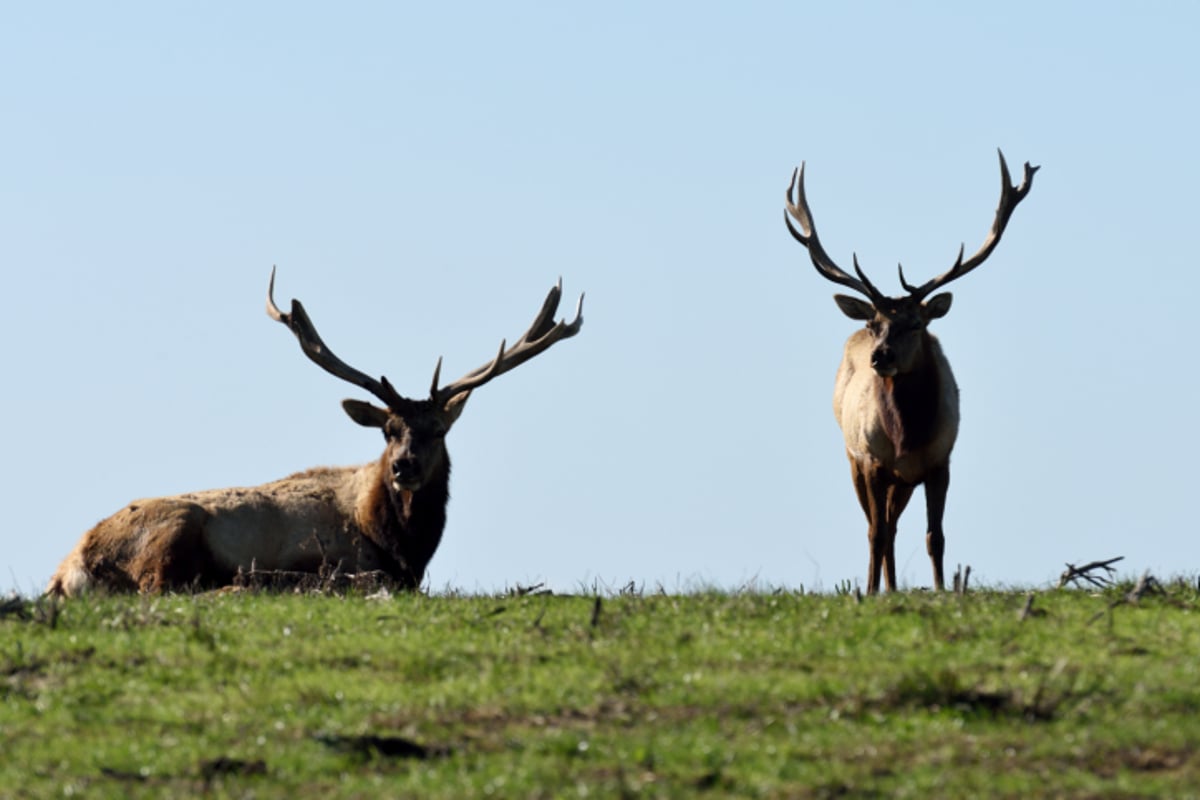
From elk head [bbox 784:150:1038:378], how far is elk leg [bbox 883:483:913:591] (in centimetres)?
104

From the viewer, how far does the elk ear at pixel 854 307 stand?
1709 cm

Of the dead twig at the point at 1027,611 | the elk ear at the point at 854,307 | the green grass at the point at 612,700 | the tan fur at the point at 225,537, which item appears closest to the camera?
the green grass at the point at 612,700

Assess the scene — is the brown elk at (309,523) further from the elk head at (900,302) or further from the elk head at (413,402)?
the elk head at (900,302)

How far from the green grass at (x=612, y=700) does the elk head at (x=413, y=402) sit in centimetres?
424

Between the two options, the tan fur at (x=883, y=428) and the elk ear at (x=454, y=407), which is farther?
the tan fur at (x=883, y=428)

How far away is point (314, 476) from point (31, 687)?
23.5ft

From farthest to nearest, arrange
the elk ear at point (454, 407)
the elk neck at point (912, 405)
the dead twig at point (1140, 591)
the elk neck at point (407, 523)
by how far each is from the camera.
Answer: the elk neck at point (912, 405) → the elk ear at point (454, 407) → the elk neck at point (407, 523) → the dead twig at point (1140, 591)

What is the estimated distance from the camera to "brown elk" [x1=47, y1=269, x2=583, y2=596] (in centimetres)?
1549

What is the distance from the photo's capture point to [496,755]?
8016 mm

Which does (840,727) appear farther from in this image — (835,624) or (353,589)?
(353,589)

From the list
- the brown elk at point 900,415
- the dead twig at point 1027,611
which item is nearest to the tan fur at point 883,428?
the brown elk at point 900,415

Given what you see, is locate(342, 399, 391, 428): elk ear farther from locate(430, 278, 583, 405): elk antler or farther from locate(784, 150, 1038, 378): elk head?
locate(784, 150, 1038, 378): elk head

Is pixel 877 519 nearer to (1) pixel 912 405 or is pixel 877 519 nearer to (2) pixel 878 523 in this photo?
(2) pixel 878 523

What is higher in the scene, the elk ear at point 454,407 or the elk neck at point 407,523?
the elk ear at point 454,407
